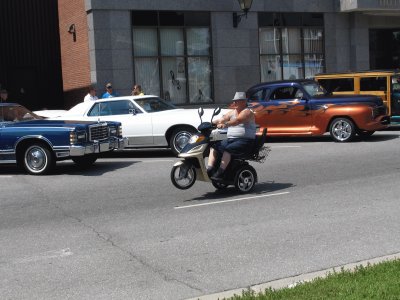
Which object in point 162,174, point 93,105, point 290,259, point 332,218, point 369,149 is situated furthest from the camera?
point 93,105

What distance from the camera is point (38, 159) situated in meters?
13.0

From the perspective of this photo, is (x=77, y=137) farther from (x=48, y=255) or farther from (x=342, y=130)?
(x=342, y=130)

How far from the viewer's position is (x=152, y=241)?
7.32 metres

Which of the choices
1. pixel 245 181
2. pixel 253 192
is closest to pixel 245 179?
pixel 245 181

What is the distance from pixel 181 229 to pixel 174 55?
16194mm

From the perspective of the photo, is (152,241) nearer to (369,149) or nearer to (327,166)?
(327,166)

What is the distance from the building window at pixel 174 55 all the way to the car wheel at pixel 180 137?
7.80 metres

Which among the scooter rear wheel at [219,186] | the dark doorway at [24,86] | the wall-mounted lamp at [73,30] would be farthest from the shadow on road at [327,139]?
the dark doorway at [24,86]

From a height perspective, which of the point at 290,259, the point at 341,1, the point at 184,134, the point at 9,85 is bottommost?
the point at 290,259

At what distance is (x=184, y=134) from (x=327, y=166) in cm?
403

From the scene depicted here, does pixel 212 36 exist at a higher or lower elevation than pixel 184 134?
higher

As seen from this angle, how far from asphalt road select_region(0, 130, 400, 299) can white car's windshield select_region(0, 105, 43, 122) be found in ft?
4.94

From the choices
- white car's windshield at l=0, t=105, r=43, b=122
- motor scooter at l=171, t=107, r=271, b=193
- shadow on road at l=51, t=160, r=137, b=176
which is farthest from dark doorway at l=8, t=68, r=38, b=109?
motor scooter at l=171, t=107, r=271, b=193

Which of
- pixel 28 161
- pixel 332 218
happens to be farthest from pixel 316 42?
pixel 332 218
